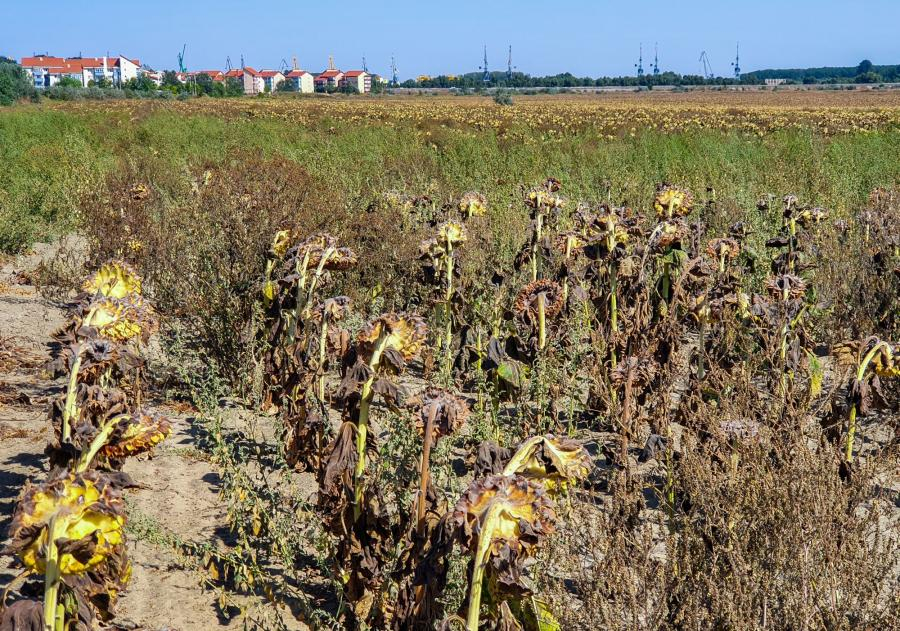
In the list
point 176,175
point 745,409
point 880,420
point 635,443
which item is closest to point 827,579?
point 745,409

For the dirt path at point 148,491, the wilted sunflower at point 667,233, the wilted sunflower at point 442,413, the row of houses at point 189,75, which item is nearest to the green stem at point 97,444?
the wilted sunflower at point 442,413

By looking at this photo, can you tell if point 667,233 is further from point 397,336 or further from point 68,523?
point 68,523

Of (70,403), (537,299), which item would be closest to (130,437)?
(70,403)

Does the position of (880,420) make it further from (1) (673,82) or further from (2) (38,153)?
(1) (673,82)

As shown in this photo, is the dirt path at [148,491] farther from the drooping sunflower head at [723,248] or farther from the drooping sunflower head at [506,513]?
the drooping sunflower head at [723,248]

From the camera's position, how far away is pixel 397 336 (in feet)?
9.37

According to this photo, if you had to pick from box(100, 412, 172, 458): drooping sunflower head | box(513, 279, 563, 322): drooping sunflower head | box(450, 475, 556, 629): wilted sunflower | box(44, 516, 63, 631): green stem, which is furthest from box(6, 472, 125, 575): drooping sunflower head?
box(513, 279, 563, 322): drooping sunflower head

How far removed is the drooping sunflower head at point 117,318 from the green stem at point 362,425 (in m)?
0.84

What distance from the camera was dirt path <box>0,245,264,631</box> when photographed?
11.1 ft

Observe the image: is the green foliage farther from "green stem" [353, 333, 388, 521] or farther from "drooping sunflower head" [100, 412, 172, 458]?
"drooping sunflower head" [100, 412, 172, 458]

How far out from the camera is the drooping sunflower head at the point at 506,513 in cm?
192

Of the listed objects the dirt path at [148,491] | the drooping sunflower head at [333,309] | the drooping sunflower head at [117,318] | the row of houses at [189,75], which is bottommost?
the dirt path at [148,491]

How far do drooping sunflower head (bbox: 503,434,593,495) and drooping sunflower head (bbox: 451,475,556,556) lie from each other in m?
0.10

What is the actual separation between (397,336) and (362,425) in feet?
1.19
